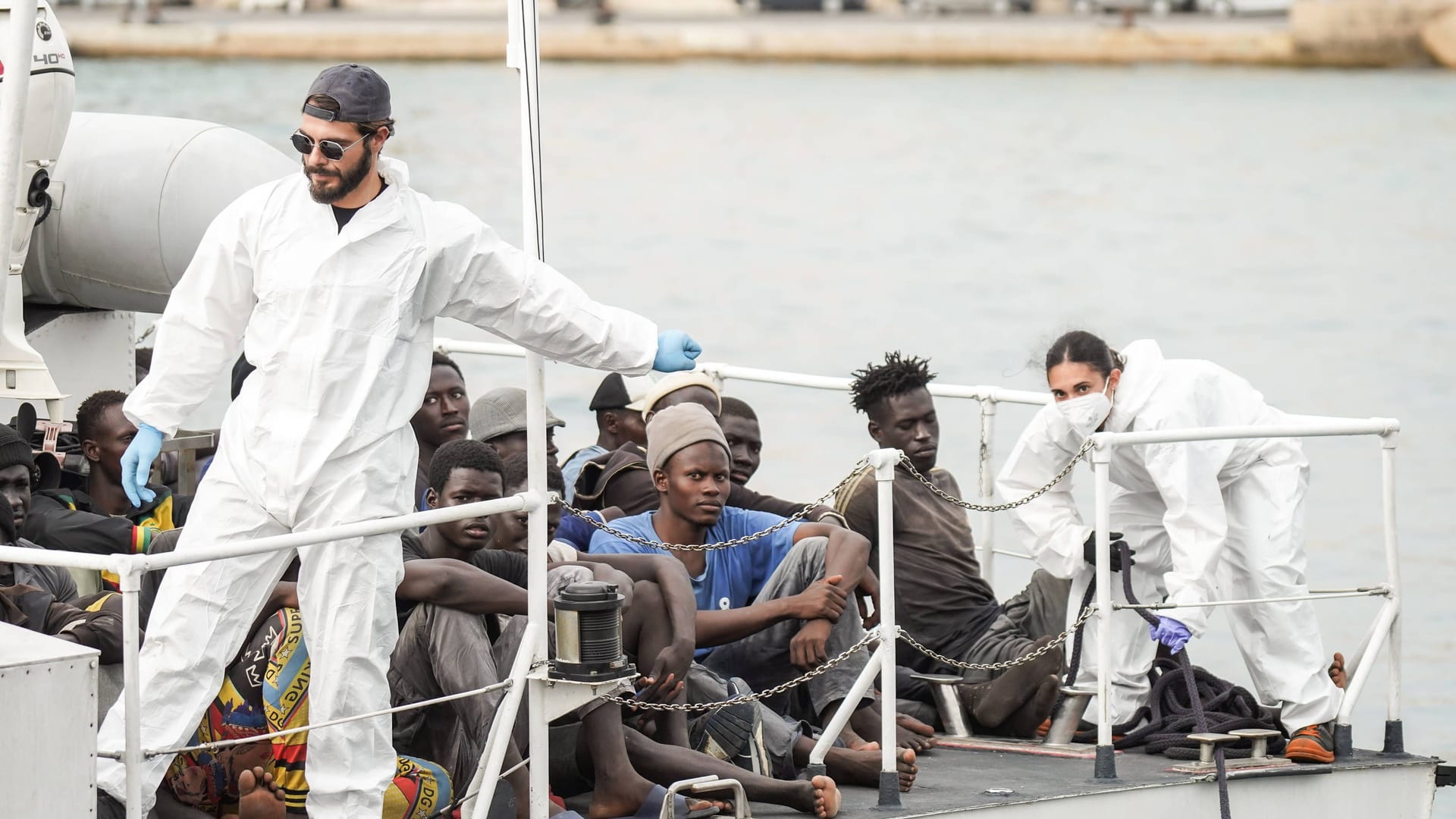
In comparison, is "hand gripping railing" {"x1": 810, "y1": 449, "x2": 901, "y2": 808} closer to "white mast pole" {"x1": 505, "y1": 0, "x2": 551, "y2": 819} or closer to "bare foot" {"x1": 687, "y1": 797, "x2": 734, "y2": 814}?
"bare foot" {"x1": 687, "y1": 797, "x2": 734, "y2": 814}

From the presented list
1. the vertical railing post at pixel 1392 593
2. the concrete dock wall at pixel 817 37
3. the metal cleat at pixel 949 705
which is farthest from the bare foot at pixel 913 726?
the concrete dock wall at pixel 817 37

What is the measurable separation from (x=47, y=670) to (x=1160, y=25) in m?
53.9

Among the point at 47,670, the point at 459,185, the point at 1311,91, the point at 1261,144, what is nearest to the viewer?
the point at 47,670

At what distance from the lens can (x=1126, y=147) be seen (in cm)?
4656

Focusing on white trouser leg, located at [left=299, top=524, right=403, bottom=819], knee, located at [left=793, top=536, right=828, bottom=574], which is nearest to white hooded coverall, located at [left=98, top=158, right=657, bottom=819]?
white trouser leg, located at [left=299, top=524, right=403, bottom=819]

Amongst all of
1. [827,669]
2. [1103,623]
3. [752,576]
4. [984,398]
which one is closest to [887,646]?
[827,669]

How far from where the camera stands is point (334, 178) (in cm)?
506

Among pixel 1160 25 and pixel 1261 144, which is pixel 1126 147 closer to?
pixel 1261 144

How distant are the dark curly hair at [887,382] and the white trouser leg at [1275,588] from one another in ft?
3.75

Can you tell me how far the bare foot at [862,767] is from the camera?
19.8 ft

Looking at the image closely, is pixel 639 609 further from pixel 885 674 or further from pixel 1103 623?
pixel 1103 623

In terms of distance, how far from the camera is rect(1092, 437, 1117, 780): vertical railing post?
618cm

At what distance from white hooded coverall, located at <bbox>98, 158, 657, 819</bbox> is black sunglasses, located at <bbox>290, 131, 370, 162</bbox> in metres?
0.12

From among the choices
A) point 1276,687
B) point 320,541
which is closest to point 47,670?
point 320,541
